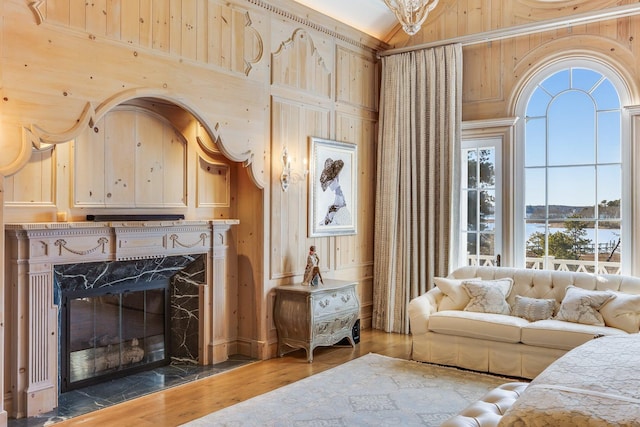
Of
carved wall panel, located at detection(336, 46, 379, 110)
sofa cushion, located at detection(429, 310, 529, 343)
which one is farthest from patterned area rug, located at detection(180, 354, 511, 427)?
carved wall panel, located at detection(336, 46, 379, 110)

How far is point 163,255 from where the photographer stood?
464 centimetres

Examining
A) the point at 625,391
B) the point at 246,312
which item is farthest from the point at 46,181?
the point at 625,391

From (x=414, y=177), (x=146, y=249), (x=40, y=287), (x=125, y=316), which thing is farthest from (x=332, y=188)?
(x=40, y=287)

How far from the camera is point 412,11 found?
130 inches

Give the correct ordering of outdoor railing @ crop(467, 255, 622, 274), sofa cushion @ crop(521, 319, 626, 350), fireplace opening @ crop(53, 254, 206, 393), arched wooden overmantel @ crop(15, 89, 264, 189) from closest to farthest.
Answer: arched wooden overmantel @ crop(15, 89, 264, 189)
fireplace opening @ crop(53, 254, 206, 393)
sofa cushion @ crop(521, 319, 626, 350)
outdoor railing @ crop(467, 255, 622, 274)

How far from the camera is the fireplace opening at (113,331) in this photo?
4195mm

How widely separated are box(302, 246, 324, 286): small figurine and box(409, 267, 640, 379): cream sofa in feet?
3.17

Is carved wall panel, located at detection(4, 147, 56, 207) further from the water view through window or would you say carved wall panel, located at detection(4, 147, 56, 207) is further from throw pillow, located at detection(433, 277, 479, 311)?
the water view through window

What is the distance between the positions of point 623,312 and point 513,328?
88 cm

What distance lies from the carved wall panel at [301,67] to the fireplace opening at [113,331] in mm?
2301

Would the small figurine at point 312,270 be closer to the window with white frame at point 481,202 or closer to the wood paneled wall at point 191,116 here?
the wood paneled wall at point 191,116

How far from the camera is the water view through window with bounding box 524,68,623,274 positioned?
5660mm

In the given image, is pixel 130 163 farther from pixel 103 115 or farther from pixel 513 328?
pixel 513 328

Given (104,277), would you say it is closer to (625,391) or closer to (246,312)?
(246,312)
